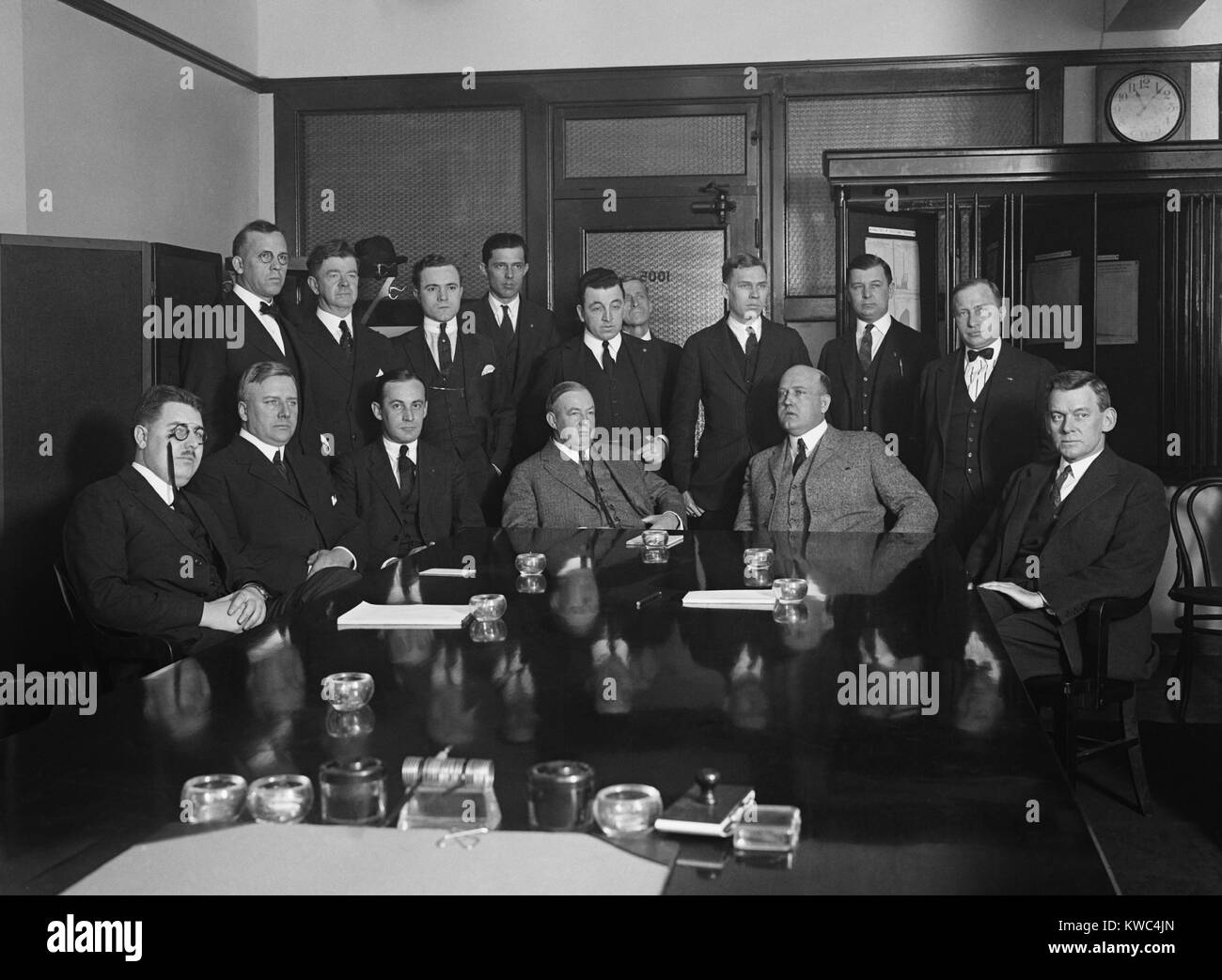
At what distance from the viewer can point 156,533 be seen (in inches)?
138

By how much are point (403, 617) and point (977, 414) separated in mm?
2750

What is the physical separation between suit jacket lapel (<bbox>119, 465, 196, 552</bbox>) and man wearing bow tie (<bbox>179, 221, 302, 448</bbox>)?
1197mm

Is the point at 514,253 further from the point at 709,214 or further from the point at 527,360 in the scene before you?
the point at 709,214

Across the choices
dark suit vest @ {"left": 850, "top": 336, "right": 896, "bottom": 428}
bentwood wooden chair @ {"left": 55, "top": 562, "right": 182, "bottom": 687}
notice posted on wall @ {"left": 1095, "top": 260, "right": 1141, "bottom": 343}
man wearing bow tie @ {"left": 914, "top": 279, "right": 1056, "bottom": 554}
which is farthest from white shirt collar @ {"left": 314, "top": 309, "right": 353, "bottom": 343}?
notice posted on wall @ {"left": 1095, "top": 260, "right": 1141, "bottom": 343}

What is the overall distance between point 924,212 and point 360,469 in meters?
2.91

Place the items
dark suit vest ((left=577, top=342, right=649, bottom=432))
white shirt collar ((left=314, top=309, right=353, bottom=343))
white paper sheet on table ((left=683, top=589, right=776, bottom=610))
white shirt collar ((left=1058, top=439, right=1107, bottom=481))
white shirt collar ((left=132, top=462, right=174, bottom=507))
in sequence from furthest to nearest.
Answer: dark suit vest ((left=577, top=342, right=649, bottom=432)), white shirt collar ((left=314, top=309, right=353, bottom=343)), white shirt collar ((left=1058, top=439, right=1107, bottom=481)), white shirt collar ((left=132, top=462, right=174, bottom=507)), white paper sheet on table ((left=683, top=589, right=776, bottom=610))

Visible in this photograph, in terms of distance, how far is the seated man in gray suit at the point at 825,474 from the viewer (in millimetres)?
4520

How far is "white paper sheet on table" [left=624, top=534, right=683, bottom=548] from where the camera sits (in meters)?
3.83

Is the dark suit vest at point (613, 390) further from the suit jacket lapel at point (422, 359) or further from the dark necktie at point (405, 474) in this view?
the dark necktie at point (405, 474)

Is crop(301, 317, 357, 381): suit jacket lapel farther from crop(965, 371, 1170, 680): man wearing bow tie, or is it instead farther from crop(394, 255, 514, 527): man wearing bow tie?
crop(965, 371, 1170, 680): man wearing bow tie

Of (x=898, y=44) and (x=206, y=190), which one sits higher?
(x=898, y=44)
